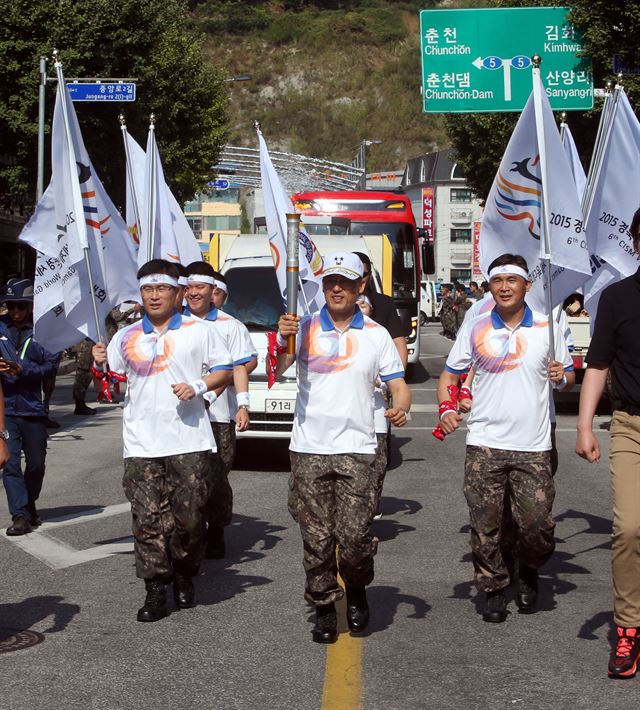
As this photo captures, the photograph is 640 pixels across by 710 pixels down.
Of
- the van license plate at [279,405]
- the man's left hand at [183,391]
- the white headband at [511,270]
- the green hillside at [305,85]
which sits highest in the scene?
the green hillside at [305,85]

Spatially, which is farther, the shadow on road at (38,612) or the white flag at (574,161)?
the white flag at (574,161)

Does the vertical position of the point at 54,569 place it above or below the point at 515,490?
below

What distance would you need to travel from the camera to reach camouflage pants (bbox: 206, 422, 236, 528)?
28.8 ft

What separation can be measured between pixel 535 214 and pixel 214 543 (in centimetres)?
291

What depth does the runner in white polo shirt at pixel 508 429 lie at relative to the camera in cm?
707

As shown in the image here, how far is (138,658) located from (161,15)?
30.4 metres

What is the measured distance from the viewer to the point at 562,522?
10.4 metres

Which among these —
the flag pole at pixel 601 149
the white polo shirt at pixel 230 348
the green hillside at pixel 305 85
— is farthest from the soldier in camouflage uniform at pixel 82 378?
the green hillside at pixel 305 85

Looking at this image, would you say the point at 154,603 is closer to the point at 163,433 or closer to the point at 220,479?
the point at 163,433

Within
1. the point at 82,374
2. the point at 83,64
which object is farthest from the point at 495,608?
the point at 83,64

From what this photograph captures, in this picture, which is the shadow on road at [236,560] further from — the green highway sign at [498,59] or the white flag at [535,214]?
the green highway sign at [498,59]

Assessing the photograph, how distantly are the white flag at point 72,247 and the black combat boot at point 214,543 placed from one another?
57.9 inches

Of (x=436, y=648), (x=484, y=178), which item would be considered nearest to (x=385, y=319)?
(x=436, y=648)

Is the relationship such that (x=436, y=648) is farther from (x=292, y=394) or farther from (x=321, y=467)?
(x=292, y=394)
